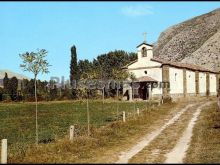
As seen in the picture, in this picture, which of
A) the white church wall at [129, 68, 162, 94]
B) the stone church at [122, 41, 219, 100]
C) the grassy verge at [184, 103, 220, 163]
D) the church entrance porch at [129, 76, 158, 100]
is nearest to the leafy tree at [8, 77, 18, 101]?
the stone church at [122, 41, 219, 100]

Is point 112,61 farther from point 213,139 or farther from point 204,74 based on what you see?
point 213,139

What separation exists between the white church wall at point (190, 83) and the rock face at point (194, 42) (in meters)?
38.6

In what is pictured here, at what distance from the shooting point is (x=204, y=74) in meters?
66.6

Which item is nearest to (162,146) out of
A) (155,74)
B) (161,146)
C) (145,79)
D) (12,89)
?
(161,146)

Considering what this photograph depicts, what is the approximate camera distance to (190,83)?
60344mm

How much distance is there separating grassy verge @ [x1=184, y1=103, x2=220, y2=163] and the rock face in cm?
7540

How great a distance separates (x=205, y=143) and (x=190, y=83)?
42.3 m

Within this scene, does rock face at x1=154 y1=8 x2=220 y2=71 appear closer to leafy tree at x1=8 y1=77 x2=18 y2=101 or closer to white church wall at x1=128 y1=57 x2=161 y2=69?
white church wall at x1=128 y1=57 x2=161 y2=69

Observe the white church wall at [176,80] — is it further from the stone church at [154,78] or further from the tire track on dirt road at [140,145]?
the tire track on dirt road at [140,145]

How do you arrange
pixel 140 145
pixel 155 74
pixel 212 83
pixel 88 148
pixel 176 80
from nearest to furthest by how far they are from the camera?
pixel 88 148 < pixel 140 145 < pixel 155 74 < pixel 176 80 < pixel 212 83

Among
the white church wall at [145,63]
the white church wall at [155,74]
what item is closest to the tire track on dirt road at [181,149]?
the white church wall at [155,74]

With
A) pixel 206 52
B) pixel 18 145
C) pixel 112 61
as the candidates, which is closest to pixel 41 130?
pixel 18 145

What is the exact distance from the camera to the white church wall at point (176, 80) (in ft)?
182

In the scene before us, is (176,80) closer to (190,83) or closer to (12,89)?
(190,83)
